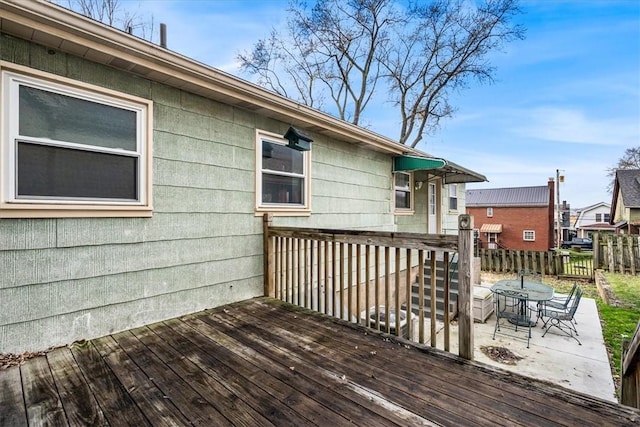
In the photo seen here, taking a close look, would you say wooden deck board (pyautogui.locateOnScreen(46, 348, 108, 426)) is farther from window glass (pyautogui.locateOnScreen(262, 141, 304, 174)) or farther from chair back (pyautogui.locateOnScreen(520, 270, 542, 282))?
chair back (pyautogui.locateOnScreen(520, 270, 542, 282))

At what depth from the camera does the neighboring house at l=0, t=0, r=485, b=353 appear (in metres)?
2.42

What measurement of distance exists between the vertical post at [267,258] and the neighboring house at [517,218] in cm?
2407

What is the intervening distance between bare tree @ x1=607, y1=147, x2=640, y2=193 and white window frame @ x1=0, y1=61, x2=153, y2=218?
3428 cm

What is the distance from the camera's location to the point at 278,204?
454 cm

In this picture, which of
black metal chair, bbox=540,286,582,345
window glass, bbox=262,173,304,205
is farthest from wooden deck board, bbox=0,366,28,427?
black metal chair, bbox=540,286,582,345

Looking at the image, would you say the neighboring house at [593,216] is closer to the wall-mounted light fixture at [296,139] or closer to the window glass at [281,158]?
the window glass at [281,158]

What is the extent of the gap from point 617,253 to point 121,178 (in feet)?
46.8

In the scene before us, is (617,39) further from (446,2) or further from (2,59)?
(2,59)

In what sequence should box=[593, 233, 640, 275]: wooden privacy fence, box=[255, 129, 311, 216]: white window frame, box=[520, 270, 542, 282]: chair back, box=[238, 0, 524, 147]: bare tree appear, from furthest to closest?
box=[238, 0, 524, 147]: bare tree < box=[593, 233, 640, 275]: wooden privacy fence < box=[520, 270, 542, 282]: chair back < box=[255, 129, 311, 216]: white window frame

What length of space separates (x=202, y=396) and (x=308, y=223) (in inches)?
130

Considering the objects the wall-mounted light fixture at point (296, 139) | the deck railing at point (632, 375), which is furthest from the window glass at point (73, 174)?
the deck railing at point (632, 375)

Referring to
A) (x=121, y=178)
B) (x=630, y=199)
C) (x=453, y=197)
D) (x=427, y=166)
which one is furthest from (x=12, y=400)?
(x=630, y=199)

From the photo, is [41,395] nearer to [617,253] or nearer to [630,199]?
[617,253]

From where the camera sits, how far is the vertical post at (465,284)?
2.43m
